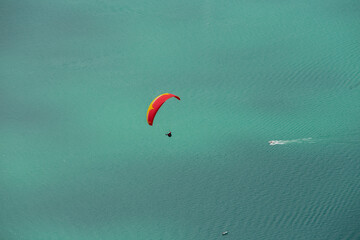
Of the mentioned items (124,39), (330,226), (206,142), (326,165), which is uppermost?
(124,39)

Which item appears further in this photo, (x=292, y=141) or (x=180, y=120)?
(x=180, y=120)

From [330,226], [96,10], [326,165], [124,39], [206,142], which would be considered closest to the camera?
[330,226]

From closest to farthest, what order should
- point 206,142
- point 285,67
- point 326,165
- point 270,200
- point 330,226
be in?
1. point 330,226
2. point 270,200
3. point 326,165
4. point 206,142
5. point 285,67

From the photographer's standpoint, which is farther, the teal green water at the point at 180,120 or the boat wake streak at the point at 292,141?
the boat wake streak at the point at 292,141

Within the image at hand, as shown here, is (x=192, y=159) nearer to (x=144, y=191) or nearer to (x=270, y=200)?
(x=144, y=191)

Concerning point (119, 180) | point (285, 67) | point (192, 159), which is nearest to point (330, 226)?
point (192, 159)

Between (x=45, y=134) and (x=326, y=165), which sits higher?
(x=45, y=134)

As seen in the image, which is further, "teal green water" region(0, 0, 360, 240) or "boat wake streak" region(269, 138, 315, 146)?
"boat wake streak" region(269, 138, 315, 146)

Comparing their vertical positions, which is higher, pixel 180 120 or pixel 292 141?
pixel 180 120
